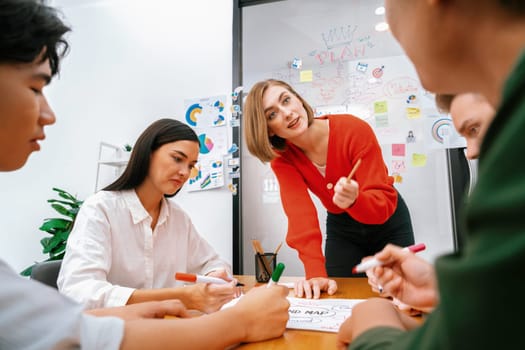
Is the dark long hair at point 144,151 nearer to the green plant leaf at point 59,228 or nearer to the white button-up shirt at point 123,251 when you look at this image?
the white button-up shirt at point 123,251

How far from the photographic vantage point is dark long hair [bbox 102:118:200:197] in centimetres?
136

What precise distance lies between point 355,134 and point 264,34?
4.44 feet

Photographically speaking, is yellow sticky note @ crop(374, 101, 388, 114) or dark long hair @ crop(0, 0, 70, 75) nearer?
dark long hair @ crop(0, 0, 70, 75)

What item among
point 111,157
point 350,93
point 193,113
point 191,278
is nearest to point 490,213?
point 191,278

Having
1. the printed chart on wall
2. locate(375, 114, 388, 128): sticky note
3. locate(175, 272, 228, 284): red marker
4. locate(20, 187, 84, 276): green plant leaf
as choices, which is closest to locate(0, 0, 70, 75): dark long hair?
locate(175, 272, 228, 284): red marker

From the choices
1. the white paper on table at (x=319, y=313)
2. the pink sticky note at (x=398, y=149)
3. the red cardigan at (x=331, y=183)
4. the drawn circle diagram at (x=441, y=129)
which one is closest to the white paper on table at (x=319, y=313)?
the white paper on table at (x=319, y=313)

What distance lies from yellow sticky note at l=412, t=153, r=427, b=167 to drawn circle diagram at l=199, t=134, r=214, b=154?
1.32m

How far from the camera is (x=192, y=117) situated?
2.45 m

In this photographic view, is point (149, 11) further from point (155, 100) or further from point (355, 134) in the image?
point (355, 134)

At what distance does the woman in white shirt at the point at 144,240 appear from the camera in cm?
97

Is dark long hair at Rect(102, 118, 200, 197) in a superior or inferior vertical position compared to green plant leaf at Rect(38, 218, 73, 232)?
superior

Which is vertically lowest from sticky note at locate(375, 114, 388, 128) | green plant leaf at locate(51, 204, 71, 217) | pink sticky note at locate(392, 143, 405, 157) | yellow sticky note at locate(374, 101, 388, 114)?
green plant leaf at locate(51, 204, 71, 217)

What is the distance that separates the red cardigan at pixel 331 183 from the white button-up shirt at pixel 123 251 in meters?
0.40

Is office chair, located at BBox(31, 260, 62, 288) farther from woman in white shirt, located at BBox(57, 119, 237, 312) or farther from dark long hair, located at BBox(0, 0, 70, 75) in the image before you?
dark long hair, located at BBox(0, 0, 70, 75)
